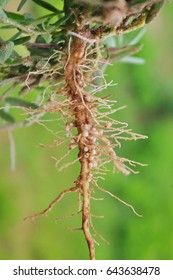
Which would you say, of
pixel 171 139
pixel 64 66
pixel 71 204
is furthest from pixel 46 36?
pixel 171 139

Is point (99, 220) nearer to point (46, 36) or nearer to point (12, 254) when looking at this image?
point (12, 254)

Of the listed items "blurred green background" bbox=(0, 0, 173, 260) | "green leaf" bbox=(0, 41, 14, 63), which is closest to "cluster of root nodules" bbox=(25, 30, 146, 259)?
"green leaf" bbox=(0, 41, 14, 63)

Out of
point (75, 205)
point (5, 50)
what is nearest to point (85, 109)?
point (5, 50)

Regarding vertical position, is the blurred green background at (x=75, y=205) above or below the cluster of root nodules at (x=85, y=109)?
below

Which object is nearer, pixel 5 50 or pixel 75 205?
pixel 5 50

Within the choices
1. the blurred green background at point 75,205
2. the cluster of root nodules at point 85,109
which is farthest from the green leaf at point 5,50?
the blurred green background at point 75,205

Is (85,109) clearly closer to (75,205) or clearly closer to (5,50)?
(5,50)

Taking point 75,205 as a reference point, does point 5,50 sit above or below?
above

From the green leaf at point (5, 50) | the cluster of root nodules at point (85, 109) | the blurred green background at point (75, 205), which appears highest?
the green leaf at point (5, 50)

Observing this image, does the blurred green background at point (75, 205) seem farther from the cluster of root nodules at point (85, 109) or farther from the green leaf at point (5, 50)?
the green leaf at point (5, 50)

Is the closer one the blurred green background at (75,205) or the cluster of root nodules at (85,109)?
the cluster of root nodules at (85,109)

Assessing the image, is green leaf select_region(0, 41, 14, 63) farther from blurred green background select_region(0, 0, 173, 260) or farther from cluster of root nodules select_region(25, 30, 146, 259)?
blurred green background select_region(0, 0, 173, 260)

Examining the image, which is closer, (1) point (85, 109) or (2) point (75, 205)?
(1) point (85, 109)
